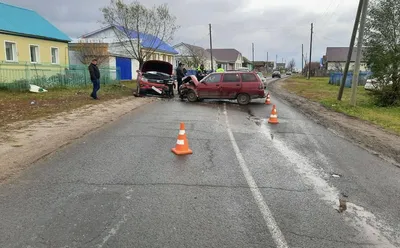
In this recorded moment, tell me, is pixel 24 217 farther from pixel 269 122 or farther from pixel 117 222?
pixel 269 122

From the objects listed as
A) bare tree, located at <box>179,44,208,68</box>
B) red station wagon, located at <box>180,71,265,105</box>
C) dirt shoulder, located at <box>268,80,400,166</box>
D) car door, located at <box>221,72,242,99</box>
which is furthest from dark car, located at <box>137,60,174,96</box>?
bare tree, located at <box>179,44,208,68</box>

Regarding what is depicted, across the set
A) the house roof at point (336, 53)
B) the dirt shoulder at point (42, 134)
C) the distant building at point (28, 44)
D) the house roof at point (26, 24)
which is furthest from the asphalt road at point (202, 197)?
the house roof at point (336, 53)

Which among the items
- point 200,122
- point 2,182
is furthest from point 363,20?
point 2,182

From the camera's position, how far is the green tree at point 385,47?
18.5 metres

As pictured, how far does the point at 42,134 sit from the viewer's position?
8.70 meters

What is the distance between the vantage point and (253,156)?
23.1ft

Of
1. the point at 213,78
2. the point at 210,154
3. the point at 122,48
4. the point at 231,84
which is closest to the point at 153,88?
the point at 213,78

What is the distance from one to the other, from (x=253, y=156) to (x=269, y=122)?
4.89m

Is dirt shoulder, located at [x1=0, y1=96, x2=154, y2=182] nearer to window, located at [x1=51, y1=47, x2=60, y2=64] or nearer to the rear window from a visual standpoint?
the rear window

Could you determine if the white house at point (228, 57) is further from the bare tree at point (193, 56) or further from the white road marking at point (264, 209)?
the white road marking at point (264, 209)

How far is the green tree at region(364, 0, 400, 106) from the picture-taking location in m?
18.5

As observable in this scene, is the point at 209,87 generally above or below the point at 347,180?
above

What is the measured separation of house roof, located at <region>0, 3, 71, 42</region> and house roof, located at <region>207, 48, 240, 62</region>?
65549 mm

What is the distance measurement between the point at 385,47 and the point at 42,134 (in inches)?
762
